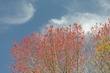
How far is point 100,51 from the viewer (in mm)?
31250

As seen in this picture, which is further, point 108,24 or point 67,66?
point 108,24

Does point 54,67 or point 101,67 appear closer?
point 54,67

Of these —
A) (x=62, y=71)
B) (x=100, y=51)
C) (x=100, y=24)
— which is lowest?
(x=62, y=71)

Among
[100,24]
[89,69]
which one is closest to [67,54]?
[89,69]

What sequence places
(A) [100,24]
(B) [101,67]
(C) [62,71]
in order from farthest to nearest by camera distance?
1. (A) [100,24]
2. (B) [101,67]
3. (C) [62,71]

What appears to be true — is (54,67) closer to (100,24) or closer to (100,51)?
(100,51)

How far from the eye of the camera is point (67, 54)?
2927 centimetres

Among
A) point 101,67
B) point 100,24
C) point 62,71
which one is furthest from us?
point 100,24

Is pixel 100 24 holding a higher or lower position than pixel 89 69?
higher

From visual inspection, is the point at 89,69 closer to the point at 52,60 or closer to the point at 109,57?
the point at 109,57

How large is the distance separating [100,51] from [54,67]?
542 cm

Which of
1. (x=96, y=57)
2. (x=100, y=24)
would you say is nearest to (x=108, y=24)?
(x=100, y=24)

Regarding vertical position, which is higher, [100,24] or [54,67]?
[100,24]

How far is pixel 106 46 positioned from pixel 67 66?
4.71 m
